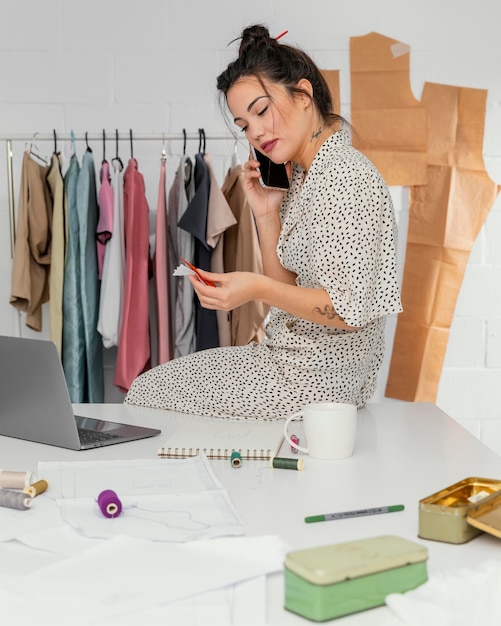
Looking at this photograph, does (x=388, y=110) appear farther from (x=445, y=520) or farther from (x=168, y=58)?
(x=445, y=520)

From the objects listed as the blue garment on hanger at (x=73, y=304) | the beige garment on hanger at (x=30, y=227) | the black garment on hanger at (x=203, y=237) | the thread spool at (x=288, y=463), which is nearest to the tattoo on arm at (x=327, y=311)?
the thread spool at (x=288, y=463)

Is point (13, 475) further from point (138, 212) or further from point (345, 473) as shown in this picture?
point (138, 212)

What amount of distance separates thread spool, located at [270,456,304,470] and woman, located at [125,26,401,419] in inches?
15.2

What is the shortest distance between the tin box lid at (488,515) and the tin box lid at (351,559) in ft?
0.39

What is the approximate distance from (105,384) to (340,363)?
1.49 meters

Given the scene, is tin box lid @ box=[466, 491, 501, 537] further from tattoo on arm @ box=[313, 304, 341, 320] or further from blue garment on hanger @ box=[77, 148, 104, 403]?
blue garment on hanger @ box=[77, 148, 104, 403]

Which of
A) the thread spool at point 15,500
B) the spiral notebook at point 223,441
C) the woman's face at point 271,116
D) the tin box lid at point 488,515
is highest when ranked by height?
the woman's face at point 271,116

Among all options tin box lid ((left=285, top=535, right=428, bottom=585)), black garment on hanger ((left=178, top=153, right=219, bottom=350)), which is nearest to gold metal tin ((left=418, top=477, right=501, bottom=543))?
tin box lid ((left=285, top=535, right=428, bottom=585))

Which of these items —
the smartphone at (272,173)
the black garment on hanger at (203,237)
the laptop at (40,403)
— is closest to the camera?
the laptop at (40,403)

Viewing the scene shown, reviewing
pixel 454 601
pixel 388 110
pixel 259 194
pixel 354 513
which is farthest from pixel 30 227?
pixel 454 601

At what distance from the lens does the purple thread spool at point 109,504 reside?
1.00 metres

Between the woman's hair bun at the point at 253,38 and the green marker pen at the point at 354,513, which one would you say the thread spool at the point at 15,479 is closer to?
the green marker pen at the point at 354,513

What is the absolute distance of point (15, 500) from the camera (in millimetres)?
1028

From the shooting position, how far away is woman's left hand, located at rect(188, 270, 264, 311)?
152cm
